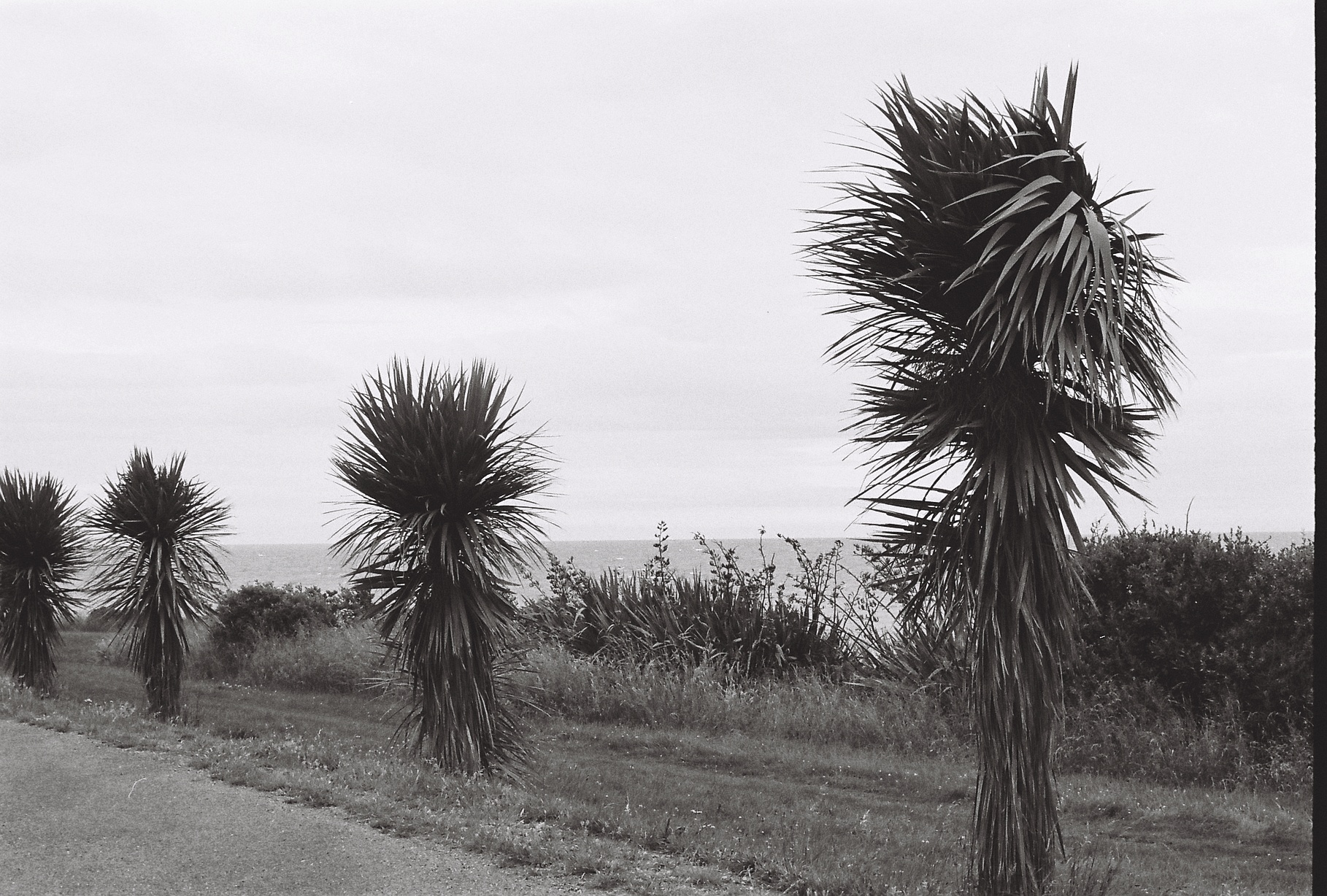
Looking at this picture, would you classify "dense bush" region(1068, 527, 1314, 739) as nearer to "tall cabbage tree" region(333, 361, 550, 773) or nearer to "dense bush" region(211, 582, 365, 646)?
"tall cabbage tree" region(333, 361, 550, 773)

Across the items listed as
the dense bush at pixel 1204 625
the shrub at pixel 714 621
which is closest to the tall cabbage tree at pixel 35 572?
the shrub at pixel 714 621

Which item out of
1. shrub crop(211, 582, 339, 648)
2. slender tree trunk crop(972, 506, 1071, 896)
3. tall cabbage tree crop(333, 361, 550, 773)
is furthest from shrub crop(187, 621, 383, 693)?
slender tree trunk crop(972, 506, 1071, 896)

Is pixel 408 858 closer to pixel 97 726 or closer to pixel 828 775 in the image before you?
pixel 828 775

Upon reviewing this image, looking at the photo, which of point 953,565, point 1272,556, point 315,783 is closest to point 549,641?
point 315,783

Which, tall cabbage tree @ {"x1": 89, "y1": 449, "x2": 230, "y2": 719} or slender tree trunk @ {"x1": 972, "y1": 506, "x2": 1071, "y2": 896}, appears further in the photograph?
tall cabbage tree @ {"x1": 89, "y1": 449, "x2": 230, "y2": 719}

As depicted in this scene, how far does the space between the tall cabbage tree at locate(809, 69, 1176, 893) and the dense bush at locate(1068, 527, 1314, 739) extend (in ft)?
12.7

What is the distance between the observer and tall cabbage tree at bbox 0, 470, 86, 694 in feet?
51.8

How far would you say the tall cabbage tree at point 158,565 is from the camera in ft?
42.5

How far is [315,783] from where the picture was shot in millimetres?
7582

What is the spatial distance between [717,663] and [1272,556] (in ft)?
20.7

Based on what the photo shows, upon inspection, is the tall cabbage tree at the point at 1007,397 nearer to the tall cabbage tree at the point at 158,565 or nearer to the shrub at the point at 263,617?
the tall cabbage tree at the point at 158,565

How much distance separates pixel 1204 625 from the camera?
1028 centimetres

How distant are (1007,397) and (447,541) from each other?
16.3 ft

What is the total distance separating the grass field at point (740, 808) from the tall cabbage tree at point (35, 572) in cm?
393
